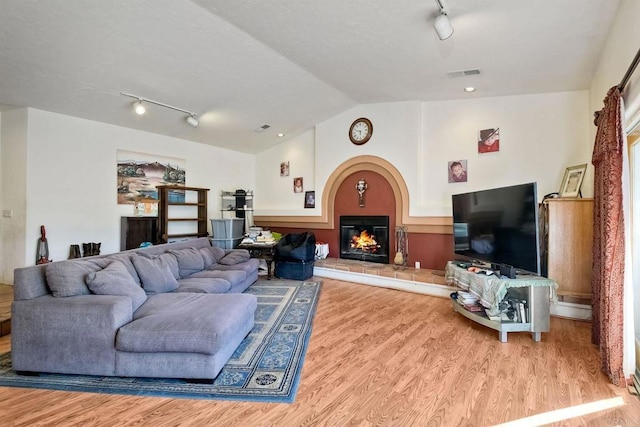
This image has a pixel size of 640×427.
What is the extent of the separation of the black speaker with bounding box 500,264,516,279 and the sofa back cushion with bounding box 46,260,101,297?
3831mm

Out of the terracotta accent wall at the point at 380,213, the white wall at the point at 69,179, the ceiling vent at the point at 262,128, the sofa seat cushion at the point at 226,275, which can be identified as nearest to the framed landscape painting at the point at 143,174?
the white wall at the point at 69,179

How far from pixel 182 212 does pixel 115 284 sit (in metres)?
3.88

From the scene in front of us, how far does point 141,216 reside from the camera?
5469 mm

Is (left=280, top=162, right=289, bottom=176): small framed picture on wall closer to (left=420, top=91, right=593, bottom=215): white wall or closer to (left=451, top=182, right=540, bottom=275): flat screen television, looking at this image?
(left=420, top=91, right=593, bottom=215): white wall

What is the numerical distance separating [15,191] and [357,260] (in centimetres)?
547

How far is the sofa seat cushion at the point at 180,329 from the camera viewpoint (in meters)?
2.15

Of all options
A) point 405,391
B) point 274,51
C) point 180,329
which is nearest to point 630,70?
point 405,391

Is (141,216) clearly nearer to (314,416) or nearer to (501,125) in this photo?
(314,416)

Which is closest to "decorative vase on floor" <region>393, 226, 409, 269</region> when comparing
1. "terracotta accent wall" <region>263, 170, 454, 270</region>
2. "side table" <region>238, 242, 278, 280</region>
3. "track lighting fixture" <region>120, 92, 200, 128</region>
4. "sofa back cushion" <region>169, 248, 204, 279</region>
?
"terracotta accent wall" <region>263, 170, 454, 270</region>

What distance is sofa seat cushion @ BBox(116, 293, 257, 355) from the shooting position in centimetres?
215

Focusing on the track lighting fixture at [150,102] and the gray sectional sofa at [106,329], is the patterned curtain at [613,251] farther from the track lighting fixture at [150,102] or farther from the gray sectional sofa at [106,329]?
the track lighting fixture at [150,102]

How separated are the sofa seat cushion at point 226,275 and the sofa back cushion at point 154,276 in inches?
20.9

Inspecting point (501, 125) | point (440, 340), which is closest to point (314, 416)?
point (440, 340)

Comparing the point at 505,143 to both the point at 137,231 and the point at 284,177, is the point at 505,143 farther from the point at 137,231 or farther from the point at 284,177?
the point at 137,231
